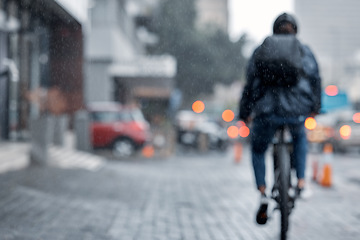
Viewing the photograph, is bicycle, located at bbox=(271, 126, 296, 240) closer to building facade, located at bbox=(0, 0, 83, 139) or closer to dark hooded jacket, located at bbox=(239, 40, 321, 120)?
dark hooded jacket, located at bbox=(239, 40, 321, 120)

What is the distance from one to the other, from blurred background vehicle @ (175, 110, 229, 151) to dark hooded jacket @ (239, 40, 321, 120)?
1886 cm

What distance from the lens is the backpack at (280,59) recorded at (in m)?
4.76

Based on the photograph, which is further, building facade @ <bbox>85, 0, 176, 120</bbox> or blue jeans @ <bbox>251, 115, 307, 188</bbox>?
building facade @ <bbox>85, 0, 176, 120</bbox>

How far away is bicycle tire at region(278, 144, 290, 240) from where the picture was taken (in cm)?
455

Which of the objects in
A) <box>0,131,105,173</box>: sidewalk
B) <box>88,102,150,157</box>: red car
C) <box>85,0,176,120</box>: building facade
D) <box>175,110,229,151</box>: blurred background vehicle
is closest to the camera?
<box>0,131,105,173</box>: sidewalk

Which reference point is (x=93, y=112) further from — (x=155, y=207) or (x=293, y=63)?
(x=293, y=63)

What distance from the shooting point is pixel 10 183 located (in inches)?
371

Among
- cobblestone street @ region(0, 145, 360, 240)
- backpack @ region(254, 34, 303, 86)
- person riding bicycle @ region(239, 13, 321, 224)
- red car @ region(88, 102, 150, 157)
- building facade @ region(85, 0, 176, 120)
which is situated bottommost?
cobblestone street @ region(0, 145, 360, 240)

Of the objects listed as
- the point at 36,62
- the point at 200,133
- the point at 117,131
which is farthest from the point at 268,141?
the point at 200,133

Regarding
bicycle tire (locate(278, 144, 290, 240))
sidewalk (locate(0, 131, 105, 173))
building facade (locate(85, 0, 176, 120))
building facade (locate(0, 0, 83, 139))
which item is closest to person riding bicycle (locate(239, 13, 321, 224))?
bicycle tire (locate(278, 144, 290, 240))

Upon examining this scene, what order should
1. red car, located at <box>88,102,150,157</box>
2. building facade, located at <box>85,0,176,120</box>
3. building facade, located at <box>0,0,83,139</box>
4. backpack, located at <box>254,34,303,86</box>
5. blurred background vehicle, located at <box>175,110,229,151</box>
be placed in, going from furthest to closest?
building facade, located at <box>85,0,176,120</box> < blurred background vehicle, located at <box>175,110,229,151</box> < red car, located at <box>88,102,150,157</box> < building facade, located at <box>0,0,83,139</box> < backpack, located at <box>254,34,303,86</box>

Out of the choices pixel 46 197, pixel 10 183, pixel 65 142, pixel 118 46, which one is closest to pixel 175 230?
pixel 46 197

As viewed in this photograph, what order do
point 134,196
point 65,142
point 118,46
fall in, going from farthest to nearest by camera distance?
point 118,46, point 65,142, point 134,196

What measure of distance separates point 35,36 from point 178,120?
342 inches
